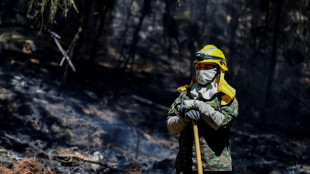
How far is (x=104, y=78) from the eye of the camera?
13203 mm

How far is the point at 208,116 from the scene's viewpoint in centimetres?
258

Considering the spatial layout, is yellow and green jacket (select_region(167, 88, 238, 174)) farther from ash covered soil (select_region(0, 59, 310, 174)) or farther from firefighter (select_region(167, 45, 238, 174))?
ash covered soil (select_region(0, 59, 310, 174))

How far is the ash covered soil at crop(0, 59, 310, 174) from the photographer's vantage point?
228 inches

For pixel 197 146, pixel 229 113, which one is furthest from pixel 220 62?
pixel 197 146

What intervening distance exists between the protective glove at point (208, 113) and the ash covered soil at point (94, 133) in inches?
104

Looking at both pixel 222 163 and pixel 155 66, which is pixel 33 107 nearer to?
pixel 222 163

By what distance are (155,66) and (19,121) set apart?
10.3 metres

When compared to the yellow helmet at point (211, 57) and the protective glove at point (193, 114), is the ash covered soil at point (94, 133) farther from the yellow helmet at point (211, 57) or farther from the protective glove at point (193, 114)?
the yellow helmet at point (211, 57)

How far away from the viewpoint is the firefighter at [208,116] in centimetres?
263

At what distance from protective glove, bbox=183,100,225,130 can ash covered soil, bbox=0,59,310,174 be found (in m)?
2.64

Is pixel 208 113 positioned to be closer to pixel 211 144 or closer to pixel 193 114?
pixel 193 114

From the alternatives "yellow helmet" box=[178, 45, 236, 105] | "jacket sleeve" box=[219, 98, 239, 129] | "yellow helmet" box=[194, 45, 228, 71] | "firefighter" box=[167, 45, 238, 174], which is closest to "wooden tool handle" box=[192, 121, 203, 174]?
"firefighter" box=[167, 45, 238, 174]

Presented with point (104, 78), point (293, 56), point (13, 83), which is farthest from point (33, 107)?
point (293, 56)

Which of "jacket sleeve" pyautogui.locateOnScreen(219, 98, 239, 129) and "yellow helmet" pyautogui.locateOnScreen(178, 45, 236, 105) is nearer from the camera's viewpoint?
"jacket sleeve" pyautogui.locateOnScreen(219, 98, 239, 129)
